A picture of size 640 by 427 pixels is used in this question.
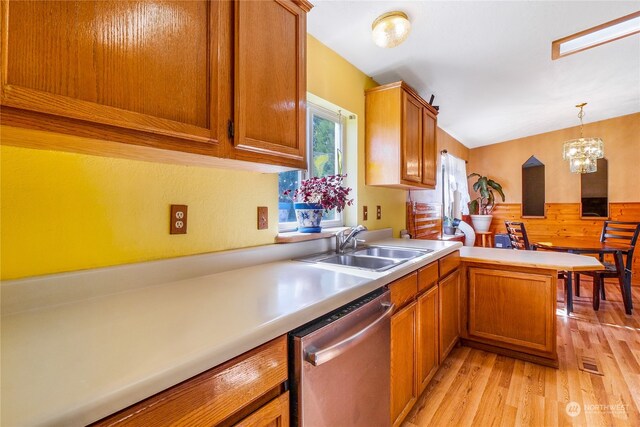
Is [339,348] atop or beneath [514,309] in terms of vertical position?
atop

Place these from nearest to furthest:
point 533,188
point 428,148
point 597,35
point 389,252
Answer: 1. point 389,252
2. point 597,35
3. point 428,148
4. point 533,188

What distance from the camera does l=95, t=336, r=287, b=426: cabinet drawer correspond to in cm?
51

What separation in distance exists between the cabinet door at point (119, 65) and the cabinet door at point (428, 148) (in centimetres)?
200

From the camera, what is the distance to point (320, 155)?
2.10m

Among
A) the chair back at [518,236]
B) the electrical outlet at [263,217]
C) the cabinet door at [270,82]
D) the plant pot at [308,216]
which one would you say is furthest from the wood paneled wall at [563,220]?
the cabinet door at [270,82]

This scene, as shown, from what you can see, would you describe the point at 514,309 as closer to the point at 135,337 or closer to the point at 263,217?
the point at 263,217

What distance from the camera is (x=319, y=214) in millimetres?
1758

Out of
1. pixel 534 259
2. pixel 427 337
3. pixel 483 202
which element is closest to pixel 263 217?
pixel 427 337

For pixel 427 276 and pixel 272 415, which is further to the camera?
pixel 427 276

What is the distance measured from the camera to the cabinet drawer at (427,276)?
157 cm

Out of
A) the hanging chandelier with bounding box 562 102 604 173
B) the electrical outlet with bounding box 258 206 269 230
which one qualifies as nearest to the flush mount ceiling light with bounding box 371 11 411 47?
the electrical outlet with bounding box 258 206 269 230

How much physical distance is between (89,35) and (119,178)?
17.2 inches

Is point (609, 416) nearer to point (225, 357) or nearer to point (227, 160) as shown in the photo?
point (225, 357)

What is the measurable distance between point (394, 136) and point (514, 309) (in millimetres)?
1492
